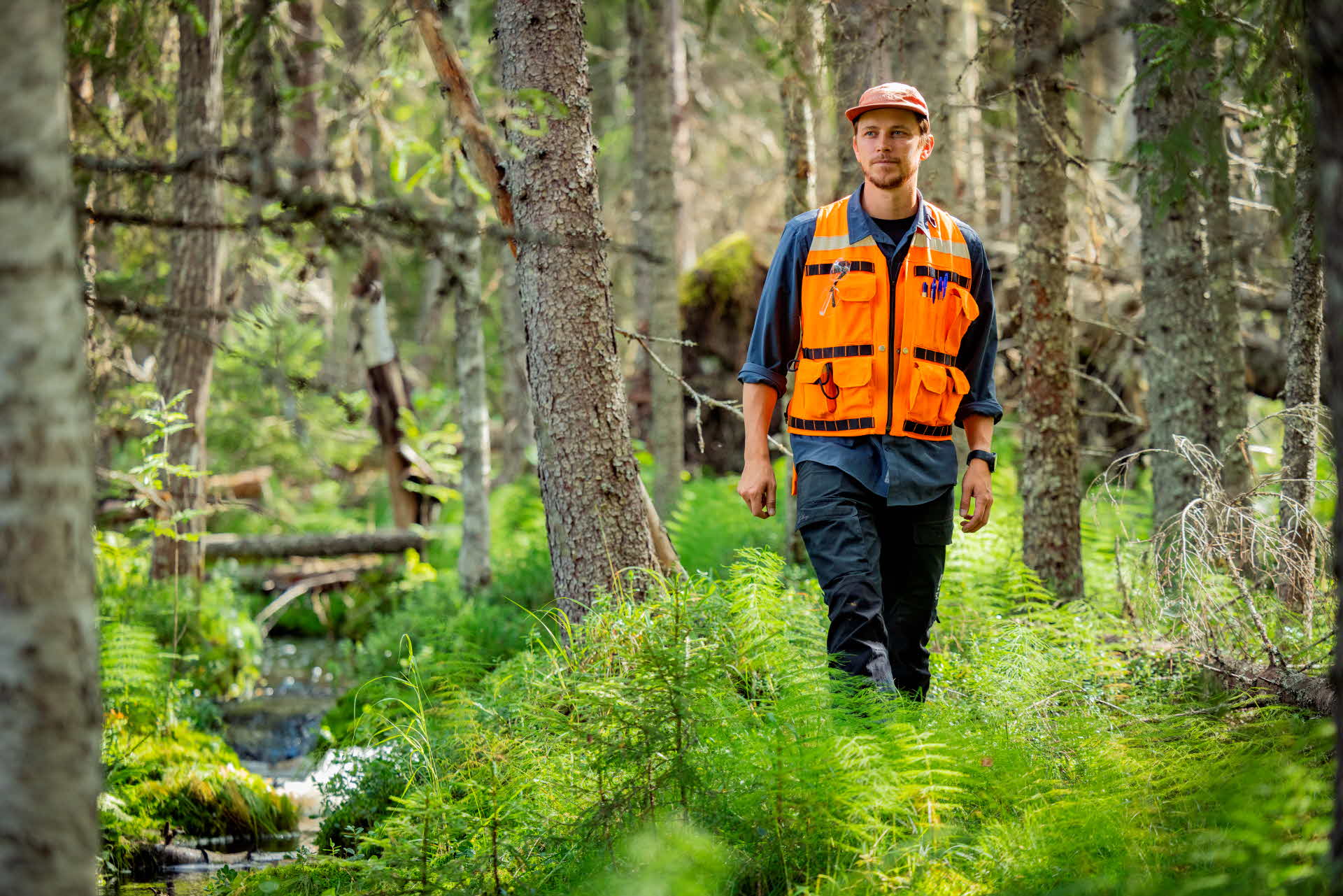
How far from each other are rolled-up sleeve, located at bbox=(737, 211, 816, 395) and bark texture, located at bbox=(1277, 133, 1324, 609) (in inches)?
101

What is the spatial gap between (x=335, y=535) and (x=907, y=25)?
9028 mm

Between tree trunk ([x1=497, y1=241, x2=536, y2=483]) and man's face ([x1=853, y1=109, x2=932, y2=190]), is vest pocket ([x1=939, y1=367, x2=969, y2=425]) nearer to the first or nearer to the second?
man's face ([x1=853, y1=109, x2=932, y2=190])

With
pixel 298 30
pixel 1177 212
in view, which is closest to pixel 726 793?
pixel 1177 212

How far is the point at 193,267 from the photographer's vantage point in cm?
1009

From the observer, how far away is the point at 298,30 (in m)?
13.8

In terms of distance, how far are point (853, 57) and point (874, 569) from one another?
15.0 feet

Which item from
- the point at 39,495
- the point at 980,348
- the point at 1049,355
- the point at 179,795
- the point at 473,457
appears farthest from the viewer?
the point at 473,457

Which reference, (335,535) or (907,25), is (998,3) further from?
(335,535)

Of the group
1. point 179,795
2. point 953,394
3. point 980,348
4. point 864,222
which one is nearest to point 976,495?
point 953,394

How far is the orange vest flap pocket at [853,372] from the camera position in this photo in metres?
4.43

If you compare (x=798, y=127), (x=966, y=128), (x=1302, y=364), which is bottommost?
(x=1302, y=364)

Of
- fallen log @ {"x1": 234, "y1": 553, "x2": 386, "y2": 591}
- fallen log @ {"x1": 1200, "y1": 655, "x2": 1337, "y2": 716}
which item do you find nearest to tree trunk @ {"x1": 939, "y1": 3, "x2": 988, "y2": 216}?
fallen log @ {"x1": 1200, "y1": 655, "x2": 1337, "y2": 716}

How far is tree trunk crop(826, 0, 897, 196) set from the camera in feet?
24.7

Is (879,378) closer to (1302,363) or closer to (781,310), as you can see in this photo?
(781,310)
